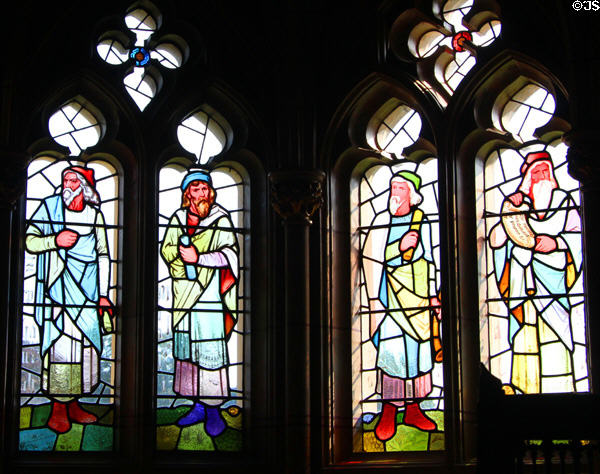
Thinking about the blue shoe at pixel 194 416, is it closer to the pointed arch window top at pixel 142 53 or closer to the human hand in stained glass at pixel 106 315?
the human hand in stained glass at pixel 106 315

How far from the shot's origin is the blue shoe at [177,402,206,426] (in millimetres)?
13398

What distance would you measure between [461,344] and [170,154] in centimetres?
347

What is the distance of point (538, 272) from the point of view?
13250 millimetres

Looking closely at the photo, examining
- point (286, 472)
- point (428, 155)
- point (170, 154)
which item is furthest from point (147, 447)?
point (428, 155)

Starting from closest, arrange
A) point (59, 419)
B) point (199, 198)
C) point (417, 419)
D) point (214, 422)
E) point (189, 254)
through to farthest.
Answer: point (59, 419) < point (417, 419) < point (214, 422) < point (189, 254) < point (199, 198)

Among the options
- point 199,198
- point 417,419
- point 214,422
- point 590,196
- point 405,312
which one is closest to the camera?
point 590,196

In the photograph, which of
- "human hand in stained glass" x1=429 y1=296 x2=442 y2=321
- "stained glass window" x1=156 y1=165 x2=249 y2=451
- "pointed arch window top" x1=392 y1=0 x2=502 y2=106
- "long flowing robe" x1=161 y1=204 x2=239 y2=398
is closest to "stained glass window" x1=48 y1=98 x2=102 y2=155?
"stained glass window" x1=156 y1=165 x2=249 y2=451

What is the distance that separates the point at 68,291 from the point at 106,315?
43 centimetres

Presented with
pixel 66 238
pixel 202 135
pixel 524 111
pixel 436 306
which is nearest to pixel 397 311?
pixel 436 306

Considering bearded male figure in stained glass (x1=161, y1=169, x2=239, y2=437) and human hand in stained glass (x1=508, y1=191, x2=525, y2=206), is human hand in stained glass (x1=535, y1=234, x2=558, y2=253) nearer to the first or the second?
human hand in stained glass (x1=508, y1=191, x2=525, y2=206)

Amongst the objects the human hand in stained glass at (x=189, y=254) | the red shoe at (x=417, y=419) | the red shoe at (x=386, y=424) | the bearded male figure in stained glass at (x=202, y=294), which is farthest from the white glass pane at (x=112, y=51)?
the red shoe at (x=417, y=419)

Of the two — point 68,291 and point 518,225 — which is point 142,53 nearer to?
point 68,291

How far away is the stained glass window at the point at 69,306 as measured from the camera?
43.2ft

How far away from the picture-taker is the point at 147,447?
1315 centimetres
